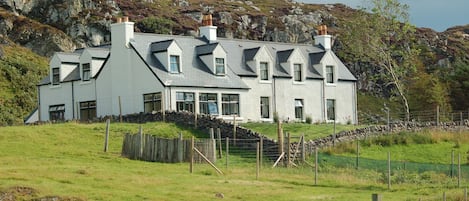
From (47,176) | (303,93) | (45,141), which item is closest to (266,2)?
(303,93)

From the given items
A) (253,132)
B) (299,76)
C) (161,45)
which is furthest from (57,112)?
(253,132)

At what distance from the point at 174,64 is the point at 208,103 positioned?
3.73 metres

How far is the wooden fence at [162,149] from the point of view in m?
54.0

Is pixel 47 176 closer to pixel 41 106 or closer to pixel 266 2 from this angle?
pixel 41 106

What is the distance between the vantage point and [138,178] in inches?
1743

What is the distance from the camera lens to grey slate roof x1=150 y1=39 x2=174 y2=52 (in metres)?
71.8

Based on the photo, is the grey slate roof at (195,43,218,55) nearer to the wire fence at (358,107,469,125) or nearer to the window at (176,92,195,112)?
the window at (176,92,195,112)

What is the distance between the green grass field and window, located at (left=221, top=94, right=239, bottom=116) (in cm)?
1328

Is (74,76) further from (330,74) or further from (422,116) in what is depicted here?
(422,116)

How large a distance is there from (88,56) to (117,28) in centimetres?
360

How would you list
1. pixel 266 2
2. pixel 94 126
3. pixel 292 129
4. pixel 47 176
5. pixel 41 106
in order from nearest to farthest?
pixel 47 176 < pixel 94 126 < pixel 292 129 < pixel 41 106 < pixel 266 2

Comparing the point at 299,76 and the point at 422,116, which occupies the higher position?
the point at 299,76

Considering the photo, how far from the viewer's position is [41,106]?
7912 cm

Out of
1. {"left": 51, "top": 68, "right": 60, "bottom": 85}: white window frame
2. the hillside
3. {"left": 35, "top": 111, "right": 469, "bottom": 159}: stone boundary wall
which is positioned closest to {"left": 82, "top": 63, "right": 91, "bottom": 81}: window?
{"left": 51, "top": 68, "right": 60, "bottom": 85}: white window frame
